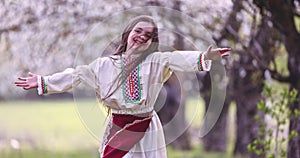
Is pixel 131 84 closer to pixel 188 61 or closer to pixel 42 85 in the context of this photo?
pixel 188 61

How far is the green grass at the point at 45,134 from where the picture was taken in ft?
33.1

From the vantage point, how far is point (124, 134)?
5.04 meters

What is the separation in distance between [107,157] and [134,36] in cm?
71

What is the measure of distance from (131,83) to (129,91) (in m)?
0.05

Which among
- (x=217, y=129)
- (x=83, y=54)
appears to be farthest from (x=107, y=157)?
(x=217, y=129)

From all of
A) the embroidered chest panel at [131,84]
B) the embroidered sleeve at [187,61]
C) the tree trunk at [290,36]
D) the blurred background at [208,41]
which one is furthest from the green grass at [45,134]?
the embroidered sleeve at [187,61]

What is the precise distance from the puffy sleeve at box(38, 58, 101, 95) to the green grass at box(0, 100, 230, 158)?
98.9 inches

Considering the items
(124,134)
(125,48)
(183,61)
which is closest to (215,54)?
(183,61)

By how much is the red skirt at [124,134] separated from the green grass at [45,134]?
255 centimetres

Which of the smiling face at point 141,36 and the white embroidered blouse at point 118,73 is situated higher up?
the smiling face at point 141,36

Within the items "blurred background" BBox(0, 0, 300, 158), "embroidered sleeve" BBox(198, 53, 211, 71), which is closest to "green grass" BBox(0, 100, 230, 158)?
"blurred background" BBox(0, 0, 300, 158)

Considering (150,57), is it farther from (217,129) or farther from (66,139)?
(217,129)

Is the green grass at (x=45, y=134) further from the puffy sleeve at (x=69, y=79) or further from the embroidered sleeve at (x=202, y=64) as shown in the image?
the embroidered sleeve at (x=202, y=64)

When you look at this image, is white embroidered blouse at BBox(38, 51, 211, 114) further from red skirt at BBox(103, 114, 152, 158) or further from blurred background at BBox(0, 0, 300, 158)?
blurred background at BBox(0, 0, 300, 158)
